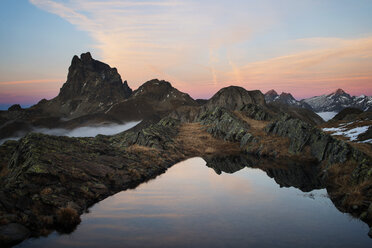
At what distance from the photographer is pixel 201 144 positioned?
161ft

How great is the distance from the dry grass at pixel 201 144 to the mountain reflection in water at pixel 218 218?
→ 19075mm

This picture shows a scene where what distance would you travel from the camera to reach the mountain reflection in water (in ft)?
41.9

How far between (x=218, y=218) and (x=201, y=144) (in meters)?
33.6

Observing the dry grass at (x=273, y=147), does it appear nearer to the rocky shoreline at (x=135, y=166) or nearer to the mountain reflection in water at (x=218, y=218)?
the rocky shoreline at (x=135, y=166)

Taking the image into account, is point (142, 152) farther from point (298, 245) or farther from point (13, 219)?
point (298, 245)

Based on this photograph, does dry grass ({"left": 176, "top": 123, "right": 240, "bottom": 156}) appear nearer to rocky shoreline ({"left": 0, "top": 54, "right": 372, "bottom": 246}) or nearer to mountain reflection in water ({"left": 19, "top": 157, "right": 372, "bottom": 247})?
rocky shoreline ({"left": 0, "top": 54, "right": 372, "bottom": 246})

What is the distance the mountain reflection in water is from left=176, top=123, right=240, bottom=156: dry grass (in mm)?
19075

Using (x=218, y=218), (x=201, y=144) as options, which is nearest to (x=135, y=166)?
(x=218, y=218)

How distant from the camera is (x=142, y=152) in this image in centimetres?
3619

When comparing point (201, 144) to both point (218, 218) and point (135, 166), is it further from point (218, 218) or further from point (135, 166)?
point (218, 218)

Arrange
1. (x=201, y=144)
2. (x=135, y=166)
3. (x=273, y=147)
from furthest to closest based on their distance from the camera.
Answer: (x=201, y=144)
(x=273, y=147)
(x=135, y=166)

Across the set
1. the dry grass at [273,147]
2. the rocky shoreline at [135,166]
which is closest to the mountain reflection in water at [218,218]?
the rocky shoreline at [135,166]

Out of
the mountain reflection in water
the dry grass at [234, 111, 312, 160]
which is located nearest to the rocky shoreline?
the dry grass at [234, 111, 312, 160]

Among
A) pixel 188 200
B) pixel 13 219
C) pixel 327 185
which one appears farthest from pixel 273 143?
pixel 13 219
